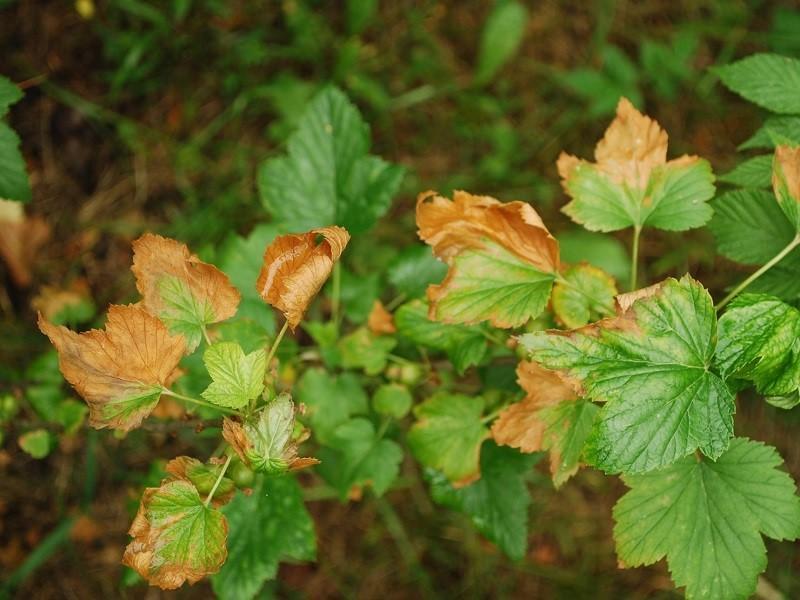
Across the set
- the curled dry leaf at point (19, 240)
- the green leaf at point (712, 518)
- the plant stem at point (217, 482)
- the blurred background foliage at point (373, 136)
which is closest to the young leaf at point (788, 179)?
the green leaf at point (712, 518)

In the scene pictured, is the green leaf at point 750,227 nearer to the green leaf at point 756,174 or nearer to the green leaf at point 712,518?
the green leaf at point 756,174

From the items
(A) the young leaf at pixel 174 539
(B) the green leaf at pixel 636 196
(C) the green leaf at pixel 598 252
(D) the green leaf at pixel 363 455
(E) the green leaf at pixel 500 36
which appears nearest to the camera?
(A) the young leaf at pixel 174 539

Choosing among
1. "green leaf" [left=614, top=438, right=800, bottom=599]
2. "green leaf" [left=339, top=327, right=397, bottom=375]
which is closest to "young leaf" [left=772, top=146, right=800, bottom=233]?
"green leaf" [left=614, top=438, right=800, bottom=599]

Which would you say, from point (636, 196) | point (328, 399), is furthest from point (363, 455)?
point (636, 196)

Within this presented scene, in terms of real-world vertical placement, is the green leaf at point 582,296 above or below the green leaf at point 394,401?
above

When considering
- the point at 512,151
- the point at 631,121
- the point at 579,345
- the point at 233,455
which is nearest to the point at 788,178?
the point at 631,121
